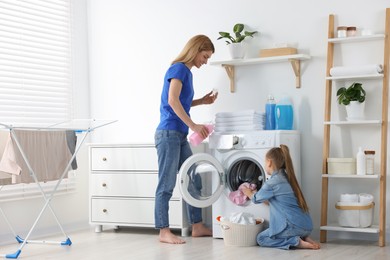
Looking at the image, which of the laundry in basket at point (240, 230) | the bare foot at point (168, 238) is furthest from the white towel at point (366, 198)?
the bare foot at point (168, 238)

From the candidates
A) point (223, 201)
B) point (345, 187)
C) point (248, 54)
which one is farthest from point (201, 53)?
point (345, 187)

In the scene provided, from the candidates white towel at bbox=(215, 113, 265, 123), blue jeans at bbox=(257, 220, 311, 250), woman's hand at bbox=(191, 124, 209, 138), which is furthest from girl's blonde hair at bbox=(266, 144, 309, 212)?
woman's hand at bbox=(191, 124, 209, 138)

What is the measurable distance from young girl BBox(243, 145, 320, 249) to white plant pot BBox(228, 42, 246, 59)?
87 cm

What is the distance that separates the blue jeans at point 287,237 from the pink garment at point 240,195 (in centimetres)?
32

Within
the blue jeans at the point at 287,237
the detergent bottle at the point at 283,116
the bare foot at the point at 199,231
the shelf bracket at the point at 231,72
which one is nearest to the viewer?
the blue jeans at the point at 287,237

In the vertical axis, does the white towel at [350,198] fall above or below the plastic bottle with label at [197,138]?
below

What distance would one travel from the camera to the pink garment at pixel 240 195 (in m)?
4.33

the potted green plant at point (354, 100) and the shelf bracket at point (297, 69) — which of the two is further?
the shelf bracket at point (297, 69)

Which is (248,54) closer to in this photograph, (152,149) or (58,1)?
(152,149)

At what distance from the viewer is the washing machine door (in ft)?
14.1

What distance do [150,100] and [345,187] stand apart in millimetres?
1747

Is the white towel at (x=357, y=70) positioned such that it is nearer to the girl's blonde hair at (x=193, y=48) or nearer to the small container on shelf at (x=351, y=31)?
the small container on shelf at (x=351, y=31)

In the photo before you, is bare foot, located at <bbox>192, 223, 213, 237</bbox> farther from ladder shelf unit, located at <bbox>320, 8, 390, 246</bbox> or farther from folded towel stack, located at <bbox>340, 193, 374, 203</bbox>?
folded towel stack, located at <bbox>340, 193, 374, 203</bbox>

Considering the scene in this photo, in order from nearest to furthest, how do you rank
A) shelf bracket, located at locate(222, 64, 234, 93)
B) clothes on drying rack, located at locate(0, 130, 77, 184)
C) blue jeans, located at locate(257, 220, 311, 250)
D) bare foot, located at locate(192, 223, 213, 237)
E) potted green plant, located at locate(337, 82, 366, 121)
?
clothes on drying rack, located at locate(0, 130, 77, 184) → blue jeans, located at locate(257, 220, 311, 250) → potted green plant, located at locate(337, 82, 366, 121) → bare foot, located at locate(192, 223, 213, 237) → shelf bracket, located at locate(222, 64, 234, 93)
